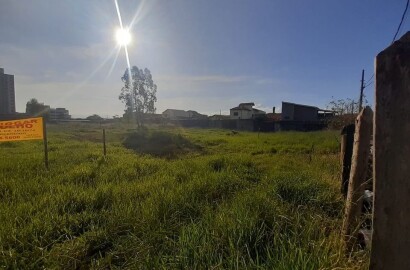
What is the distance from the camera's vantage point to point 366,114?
2701 millimetres

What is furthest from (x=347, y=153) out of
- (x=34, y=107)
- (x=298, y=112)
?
(x=34, y=107)

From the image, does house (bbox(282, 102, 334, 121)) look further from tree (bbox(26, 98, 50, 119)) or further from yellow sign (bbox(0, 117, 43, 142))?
tree (bbox(26, 98, 50, 119))

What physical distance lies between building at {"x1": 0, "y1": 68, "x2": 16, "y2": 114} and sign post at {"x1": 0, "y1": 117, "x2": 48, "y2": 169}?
89.3 m

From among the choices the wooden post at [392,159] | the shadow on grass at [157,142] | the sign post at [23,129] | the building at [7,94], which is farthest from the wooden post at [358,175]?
the building at [7,94]

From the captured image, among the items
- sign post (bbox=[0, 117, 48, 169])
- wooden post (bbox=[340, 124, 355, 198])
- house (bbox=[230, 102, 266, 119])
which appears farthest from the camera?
house (bbox=[230, 102, 266, 119])

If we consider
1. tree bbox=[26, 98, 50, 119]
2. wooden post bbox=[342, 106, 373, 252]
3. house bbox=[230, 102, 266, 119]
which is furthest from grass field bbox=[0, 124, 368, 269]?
tree bbox=[26, 98, 50, 119]

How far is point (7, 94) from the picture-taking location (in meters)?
87.1

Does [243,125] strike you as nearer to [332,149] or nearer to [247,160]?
[332,149]

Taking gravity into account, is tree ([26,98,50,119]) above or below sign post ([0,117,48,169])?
above

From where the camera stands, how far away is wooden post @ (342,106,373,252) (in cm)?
271

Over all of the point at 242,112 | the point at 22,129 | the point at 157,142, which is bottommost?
the point at 157,142

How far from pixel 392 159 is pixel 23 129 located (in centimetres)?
967

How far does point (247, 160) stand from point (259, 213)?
20.1ft

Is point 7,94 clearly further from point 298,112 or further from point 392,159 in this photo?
point 392,159
